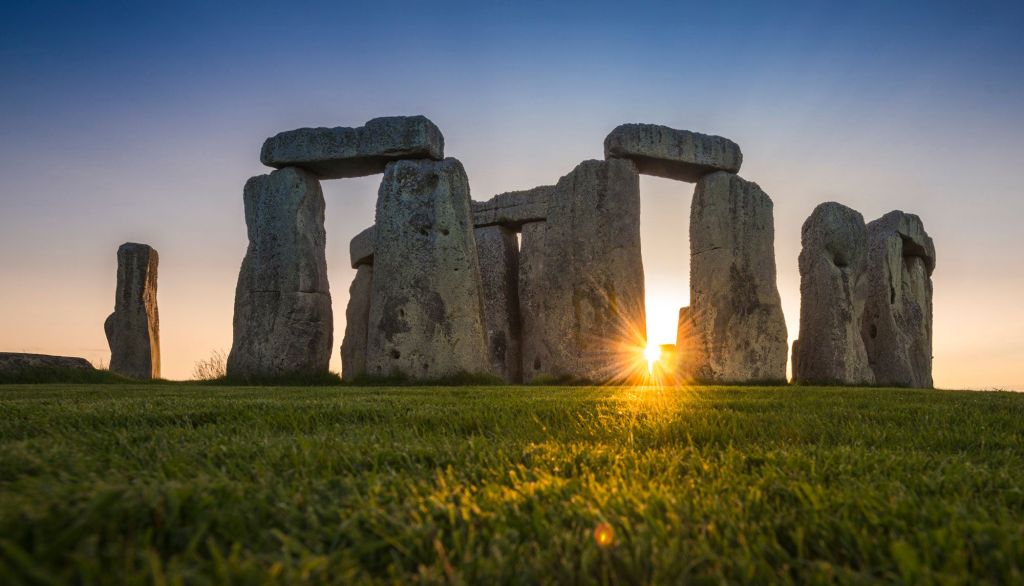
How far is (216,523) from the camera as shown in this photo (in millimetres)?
1493

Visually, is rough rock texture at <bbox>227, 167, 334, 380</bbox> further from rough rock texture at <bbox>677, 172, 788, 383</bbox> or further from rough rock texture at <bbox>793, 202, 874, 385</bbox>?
rough rock texture at <bbox>793, 202, 874, 385</bbox>

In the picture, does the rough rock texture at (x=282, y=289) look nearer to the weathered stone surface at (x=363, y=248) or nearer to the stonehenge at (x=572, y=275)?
the stonehenge at (x=572, y=275)

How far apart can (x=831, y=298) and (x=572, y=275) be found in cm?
432

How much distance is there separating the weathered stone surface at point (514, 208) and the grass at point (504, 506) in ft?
36.6

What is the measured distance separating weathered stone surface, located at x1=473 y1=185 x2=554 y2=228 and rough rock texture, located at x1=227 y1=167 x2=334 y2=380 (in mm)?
4706

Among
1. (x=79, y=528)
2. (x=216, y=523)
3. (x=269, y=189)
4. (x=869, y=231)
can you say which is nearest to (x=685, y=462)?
(x=216, y=523)

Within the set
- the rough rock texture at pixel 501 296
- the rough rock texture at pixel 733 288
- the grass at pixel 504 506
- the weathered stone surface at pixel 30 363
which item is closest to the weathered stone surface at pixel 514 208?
the rough rock texture at pixel 501 296

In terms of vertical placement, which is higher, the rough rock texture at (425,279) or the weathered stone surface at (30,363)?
the rough rock texture at (425,279)

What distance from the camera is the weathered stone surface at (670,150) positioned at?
10.9 meters

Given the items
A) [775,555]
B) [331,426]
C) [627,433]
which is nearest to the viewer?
[775,555]

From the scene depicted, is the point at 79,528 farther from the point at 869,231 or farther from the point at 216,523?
the point at 869,231

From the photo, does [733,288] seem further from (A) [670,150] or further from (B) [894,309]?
(B) [894,309]

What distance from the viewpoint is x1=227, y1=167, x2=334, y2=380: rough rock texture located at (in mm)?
10156

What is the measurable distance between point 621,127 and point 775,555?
1010 centimetres
